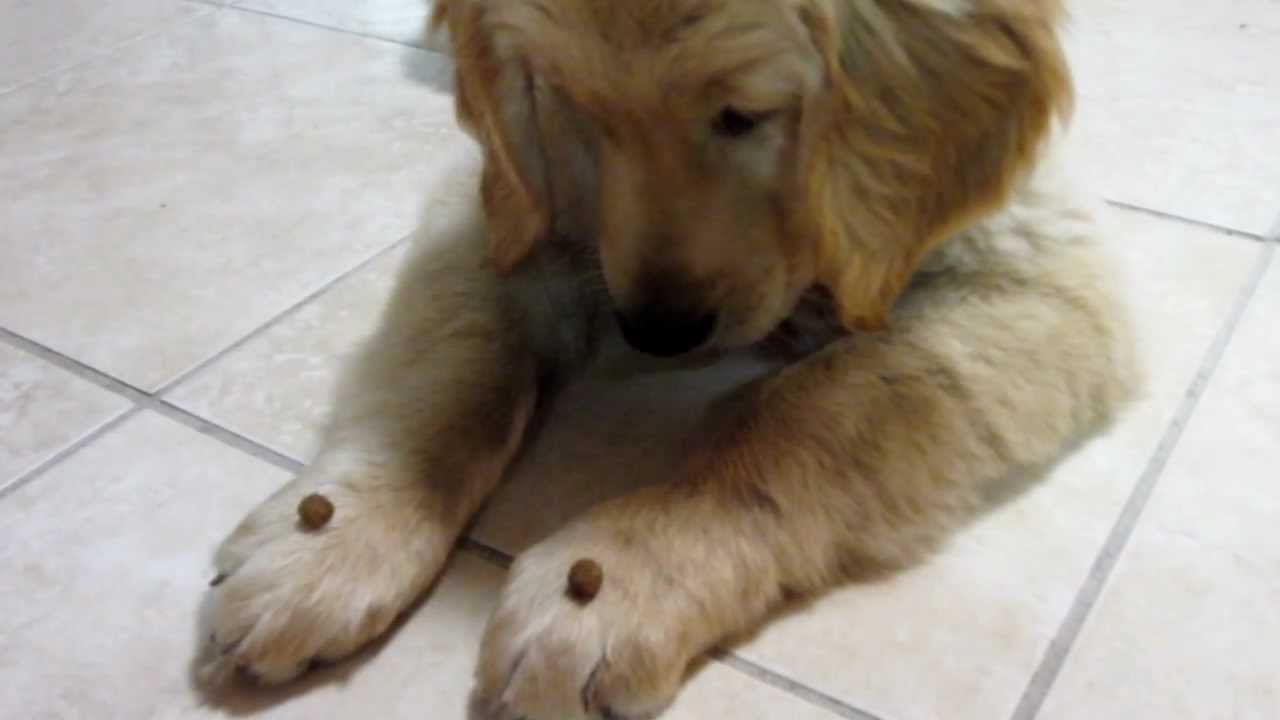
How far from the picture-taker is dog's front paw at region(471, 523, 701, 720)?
97 centimetres

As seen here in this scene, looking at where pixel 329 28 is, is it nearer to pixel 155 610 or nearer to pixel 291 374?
pixel 291 374

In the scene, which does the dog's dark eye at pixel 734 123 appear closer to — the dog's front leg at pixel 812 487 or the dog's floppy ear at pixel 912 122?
the dog's floppy ear at pixel 912 122

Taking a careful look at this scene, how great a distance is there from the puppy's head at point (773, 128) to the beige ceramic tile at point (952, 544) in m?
0.20

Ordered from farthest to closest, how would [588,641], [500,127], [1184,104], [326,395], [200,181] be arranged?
[1184,104]
[200,181]
[326,395]
[500,127]
[588,641]

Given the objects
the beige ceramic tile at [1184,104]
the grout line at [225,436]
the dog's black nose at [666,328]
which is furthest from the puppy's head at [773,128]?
the beige ceramic tile at [1184,104]

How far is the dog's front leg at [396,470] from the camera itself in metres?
1.03

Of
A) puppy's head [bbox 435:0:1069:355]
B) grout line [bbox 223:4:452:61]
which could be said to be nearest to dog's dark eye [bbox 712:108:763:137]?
puppy's head [bbox 435:0:1069:355]

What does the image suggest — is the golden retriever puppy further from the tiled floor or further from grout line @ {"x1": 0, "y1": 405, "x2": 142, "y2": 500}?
grout line @ {"x1": 0, "y1": 405, "x2": 142, "y2": 500}

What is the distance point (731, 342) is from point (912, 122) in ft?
0.81

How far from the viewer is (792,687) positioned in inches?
40.3

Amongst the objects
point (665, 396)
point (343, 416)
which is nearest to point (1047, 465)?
point (665, 396)

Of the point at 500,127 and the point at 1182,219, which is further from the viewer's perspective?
the point at 1182,219

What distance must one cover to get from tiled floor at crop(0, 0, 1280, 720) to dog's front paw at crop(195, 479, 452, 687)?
3cm

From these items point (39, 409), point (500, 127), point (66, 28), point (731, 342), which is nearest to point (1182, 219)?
point (731, 342)
